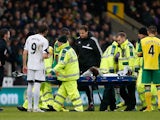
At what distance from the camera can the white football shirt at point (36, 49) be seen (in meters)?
24.2

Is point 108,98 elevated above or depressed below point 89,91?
below

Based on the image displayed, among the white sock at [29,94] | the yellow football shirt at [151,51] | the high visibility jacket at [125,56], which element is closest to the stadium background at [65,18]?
the high visibility jacket at [125,56]

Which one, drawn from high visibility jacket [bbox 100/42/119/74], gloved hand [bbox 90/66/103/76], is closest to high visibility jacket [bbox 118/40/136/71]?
high visibility jacket [bbox 100/42/119/74]

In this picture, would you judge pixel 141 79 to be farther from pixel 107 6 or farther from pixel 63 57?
pixel 107 6

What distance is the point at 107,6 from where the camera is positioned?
4153 centimetres

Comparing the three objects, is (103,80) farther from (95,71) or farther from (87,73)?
(87,73)

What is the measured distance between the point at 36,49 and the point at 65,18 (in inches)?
493

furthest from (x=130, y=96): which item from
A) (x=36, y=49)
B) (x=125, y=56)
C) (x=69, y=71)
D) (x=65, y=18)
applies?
(x=65, y=18)

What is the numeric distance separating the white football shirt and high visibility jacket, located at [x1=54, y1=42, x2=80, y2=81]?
1.86ft

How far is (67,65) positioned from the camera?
24797 mm

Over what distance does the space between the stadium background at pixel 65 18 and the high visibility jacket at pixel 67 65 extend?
5135mm

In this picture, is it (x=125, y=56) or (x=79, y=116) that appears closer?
(x=79, y=116)

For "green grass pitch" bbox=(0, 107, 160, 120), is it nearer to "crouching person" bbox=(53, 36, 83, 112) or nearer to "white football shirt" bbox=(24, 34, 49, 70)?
"crouching person" bbox=(53, 36, 83, 112)

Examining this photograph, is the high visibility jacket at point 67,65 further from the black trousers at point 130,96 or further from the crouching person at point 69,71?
the black trousers at point 130,96
